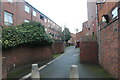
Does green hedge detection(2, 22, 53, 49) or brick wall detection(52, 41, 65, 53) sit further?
brick wall detection(52, 41, 65, 53)

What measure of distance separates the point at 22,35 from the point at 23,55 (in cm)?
171

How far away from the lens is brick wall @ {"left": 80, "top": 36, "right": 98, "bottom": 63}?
1052 centimetres

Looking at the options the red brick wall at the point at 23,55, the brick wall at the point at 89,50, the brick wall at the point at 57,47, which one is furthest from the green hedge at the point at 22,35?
the brick wall at the point at 57,47

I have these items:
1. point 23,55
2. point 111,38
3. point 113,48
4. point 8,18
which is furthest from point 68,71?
point 8,18

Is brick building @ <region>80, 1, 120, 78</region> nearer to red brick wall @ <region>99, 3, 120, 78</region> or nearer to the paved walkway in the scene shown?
red brick wall @ <region>99, 3, 120, 78</region>

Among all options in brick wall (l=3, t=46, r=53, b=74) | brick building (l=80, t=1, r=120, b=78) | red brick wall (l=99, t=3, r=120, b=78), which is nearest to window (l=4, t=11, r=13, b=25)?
brick wall (l=3, t=46, r=53, b=74)

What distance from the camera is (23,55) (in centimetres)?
975

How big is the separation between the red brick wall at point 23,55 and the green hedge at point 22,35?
513 millimetres

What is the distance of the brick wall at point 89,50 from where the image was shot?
414 inches

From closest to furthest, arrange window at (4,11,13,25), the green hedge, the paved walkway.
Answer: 1. the paved walkway
2. the green hedge
3. window at (4,11,13,25)

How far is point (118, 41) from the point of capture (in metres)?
4.82

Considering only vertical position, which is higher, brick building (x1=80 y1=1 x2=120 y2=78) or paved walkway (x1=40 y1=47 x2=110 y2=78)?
brick building (x1=80 y1=1 x2=120 y2=78)

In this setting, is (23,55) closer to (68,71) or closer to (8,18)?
(68,71)

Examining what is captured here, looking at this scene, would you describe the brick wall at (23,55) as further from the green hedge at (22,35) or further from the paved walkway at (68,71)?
the paved walkway at (68,71)
